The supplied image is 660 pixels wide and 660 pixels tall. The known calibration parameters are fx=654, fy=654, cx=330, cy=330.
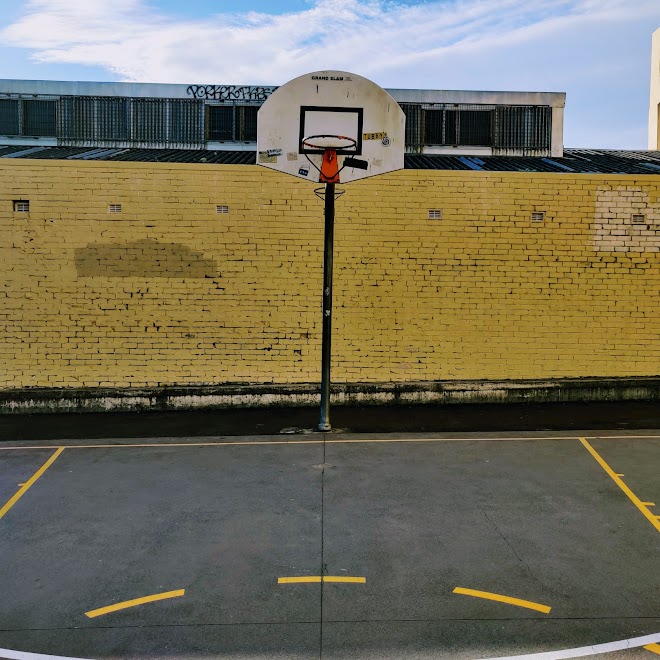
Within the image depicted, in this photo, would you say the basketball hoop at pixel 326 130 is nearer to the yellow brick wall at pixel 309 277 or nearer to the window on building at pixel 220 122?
the yellow brick wall at pixel 309 277

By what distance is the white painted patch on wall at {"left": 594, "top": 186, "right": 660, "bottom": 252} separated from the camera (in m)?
13.1

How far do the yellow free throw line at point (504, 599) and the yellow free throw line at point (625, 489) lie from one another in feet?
7.68

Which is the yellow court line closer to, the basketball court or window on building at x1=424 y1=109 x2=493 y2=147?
the basketball court

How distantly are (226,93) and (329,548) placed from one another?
13.5 m

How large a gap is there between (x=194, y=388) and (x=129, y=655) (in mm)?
8139

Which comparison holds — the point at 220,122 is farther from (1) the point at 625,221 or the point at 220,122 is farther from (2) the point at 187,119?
(1) the point at 625,221

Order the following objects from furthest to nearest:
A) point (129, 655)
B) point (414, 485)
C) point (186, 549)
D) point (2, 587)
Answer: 1. point (414, 485)
2. point (186, 549)
3. point (2, 587)
4. point (129, 655)

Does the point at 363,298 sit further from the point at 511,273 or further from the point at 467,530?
the point at 467,530

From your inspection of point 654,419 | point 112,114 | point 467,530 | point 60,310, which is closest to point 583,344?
point 654,419

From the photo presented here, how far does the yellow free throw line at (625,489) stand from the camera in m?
7.28

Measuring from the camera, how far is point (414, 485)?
8.47 meters

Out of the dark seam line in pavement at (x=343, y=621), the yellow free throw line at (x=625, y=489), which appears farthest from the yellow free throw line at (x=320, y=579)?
the yellow free throw line at (x=625, y=489)

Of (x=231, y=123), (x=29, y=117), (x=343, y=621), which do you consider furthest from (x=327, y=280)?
(x=29, y=117)

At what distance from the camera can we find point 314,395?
42.3 ft
